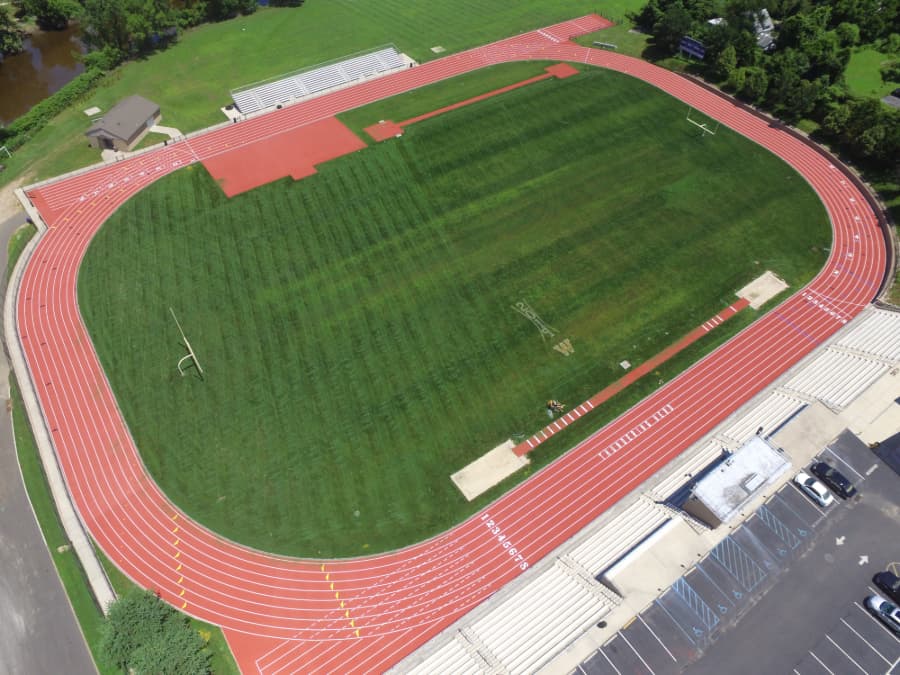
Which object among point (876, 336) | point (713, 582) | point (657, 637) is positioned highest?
point (876, 336)

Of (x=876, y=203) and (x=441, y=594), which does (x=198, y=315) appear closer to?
(x=441, y=594)

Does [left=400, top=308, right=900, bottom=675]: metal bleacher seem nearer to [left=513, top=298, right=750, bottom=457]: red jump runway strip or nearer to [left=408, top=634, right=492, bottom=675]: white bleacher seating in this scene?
[left=408, top=634, right=492, bottom=675]: white bleacher seating

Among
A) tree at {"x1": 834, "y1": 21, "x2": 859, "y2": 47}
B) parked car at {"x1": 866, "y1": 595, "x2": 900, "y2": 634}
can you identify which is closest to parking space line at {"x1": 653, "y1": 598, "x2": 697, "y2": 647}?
parked car at {"x1": 866, "y1": 595, "x2": 900, "y2": 634}

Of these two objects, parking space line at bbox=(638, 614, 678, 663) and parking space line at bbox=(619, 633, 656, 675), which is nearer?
parking space line at bbox=(619, 633, 656, 675)

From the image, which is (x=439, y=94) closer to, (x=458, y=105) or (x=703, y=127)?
(x=458, y=105)

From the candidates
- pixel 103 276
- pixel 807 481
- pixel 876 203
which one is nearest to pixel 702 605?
pixel 807 481

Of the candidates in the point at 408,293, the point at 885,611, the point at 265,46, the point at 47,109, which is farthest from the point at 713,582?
the point at 47,109

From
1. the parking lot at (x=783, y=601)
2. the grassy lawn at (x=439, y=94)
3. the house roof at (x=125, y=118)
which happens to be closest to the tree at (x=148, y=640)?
the parking lot at (x=783, y=601)
